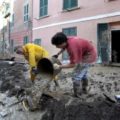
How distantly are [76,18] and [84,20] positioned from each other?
33.4 inches

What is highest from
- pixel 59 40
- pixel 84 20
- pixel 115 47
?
pixel 84 20

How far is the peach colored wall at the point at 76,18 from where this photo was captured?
1927cm

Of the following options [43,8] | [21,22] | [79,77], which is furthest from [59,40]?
[21,22]

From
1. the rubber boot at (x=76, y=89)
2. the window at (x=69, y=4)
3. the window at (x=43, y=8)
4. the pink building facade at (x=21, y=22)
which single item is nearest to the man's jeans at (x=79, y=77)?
the rubber boot at (x=76, y=89)

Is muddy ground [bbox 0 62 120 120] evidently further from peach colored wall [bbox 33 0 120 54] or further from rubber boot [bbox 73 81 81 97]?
peach colored wall [bbox 33 0 120 54]

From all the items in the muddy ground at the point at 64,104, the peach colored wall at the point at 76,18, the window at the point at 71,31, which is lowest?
the muddy ground at the point at 64,104

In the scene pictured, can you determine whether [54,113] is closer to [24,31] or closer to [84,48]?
[84,48]

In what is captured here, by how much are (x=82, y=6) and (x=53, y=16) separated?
3526mm

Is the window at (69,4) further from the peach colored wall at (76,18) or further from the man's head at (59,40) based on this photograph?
the man's head at (59,40)

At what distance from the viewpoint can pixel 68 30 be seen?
2217 cm

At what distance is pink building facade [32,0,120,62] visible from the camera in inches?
749

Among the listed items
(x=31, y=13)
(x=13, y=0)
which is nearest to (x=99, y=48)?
(x=31, y=13)

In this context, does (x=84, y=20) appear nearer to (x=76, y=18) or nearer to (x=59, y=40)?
(x=76, y=18)

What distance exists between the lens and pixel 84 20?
20859 mm
